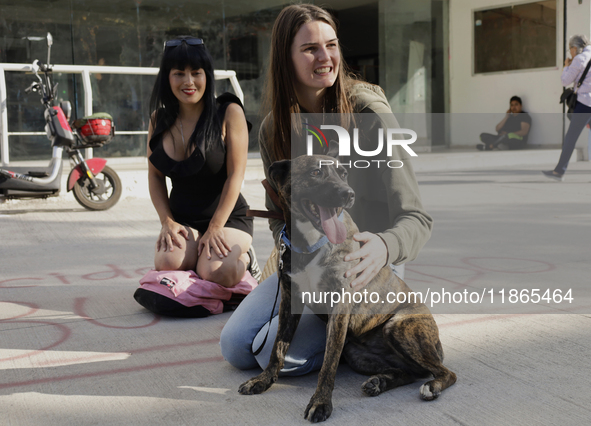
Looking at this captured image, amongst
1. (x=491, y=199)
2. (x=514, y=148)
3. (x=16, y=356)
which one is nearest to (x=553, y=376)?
(x=16, y=356)

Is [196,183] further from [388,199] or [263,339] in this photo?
[388,199]

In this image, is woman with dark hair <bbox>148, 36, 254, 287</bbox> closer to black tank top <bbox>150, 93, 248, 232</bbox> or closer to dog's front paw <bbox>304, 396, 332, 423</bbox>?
black tank top <bbox>150, 93, 248, 232</bbox>

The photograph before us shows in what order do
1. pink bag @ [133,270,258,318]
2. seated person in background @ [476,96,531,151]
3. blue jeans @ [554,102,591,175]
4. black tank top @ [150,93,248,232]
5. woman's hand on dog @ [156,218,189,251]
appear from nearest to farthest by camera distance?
pink bag @ [133,270,258,318], woman's hand on dog @ [156,218,189,251], black tank top @ [150,93,248,232], blue jeans @ [554,102,591,175], seated person in background @ [476,96,531,151]

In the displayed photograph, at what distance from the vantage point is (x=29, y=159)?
11.8 metres

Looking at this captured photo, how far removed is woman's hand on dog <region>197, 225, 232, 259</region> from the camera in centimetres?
356

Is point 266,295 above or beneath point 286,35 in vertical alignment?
beneath

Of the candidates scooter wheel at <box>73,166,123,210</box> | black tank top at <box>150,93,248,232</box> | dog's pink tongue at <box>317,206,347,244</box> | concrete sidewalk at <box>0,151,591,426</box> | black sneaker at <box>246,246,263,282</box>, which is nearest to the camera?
dog's pink tongue at <box>317,206,347,244</box>

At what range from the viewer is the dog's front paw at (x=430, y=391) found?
2.28 meters

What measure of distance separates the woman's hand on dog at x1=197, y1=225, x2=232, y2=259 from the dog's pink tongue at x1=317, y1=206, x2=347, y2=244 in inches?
58.7

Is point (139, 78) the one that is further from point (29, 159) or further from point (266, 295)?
point (266, 295)

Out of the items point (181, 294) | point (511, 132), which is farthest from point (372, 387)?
point (511, 132)

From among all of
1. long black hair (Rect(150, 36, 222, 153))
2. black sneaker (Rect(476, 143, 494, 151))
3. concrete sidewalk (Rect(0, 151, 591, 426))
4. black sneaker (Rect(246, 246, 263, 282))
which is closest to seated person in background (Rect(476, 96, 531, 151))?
black sneaker (Rect(476, 143, 494, 151))

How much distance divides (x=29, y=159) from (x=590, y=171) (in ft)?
34.3

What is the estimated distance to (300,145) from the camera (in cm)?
248
